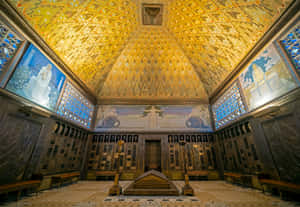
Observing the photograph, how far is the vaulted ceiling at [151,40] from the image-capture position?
4.89 m

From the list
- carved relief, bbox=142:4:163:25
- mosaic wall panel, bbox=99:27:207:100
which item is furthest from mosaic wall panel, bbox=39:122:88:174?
carved relief, bbox=142:4:163:25

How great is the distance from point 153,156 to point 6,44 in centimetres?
923

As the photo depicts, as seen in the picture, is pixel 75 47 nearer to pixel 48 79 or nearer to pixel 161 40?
pixel 48 79

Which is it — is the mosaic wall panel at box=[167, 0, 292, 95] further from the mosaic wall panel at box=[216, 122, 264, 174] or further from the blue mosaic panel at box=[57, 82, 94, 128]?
the blue mosaic panel at box=[57, 82, 94, 128]

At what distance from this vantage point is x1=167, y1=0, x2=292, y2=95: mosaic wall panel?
4.63 metres

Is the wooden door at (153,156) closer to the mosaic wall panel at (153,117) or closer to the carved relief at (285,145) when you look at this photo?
the mosaic wall panel at (153,117)

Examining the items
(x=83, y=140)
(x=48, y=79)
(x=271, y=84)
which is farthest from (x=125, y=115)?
(x=271, y=84)

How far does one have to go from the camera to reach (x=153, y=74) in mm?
10070

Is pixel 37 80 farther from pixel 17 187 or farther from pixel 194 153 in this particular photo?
pixel 194 153

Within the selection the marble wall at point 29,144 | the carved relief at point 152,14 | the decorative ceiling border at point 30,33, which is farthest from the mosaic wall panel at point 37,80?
the carved relief at point 152,14

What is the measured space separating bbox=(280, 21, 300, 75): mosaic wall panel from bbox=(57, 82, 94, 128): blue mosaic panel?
9827 mm

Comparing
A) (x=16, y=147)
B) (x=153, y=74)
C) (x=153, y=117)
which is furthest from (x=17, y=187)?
(x=153, y=74)

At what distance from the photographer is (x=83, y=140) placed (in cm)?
844

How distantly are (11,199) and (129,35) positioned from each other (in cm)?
934
